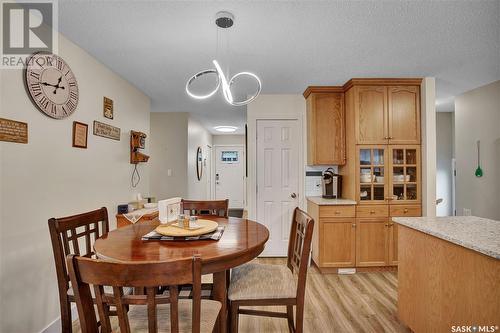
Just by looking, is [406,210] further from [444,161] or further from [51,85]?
[51,85]

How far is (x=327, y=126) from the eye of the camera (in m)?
3.50

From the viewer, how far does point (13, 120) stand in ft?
5.57

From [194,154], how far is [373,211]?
12.0ft

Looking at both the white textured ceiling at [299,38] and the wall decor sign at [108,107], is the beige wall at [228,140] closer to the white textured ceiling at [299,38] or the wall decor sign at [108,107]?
the white textured ceiling at [299,38]

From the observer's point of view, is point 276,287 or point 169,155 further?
point 169,155

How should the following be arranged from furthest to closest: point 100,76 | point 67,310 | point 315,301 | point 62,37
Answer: point 100,76 → point 315,301 → point 62,37 → point 67,310

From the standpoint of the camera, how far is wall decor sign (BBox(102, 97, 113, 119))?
109 inches

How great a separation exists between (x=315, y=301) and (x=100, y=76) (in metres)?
Answer: 3.08

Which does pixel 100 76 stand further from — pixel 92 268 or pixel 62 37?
pixel 92 268

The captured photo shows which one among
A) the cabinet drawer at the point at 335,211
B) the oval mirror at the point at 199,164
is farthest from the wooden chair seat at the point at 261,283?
the oval mirror at the point at 199,164

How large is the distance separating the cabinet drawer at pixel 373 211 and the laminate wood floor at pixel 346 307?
0.70m

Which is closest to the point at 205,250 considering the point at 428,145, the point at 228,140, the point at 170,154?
the point at 428,145

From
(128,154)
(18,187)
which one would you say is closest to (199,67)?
(128,154)

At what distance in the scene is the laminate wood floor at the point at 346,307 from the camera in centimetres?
208
